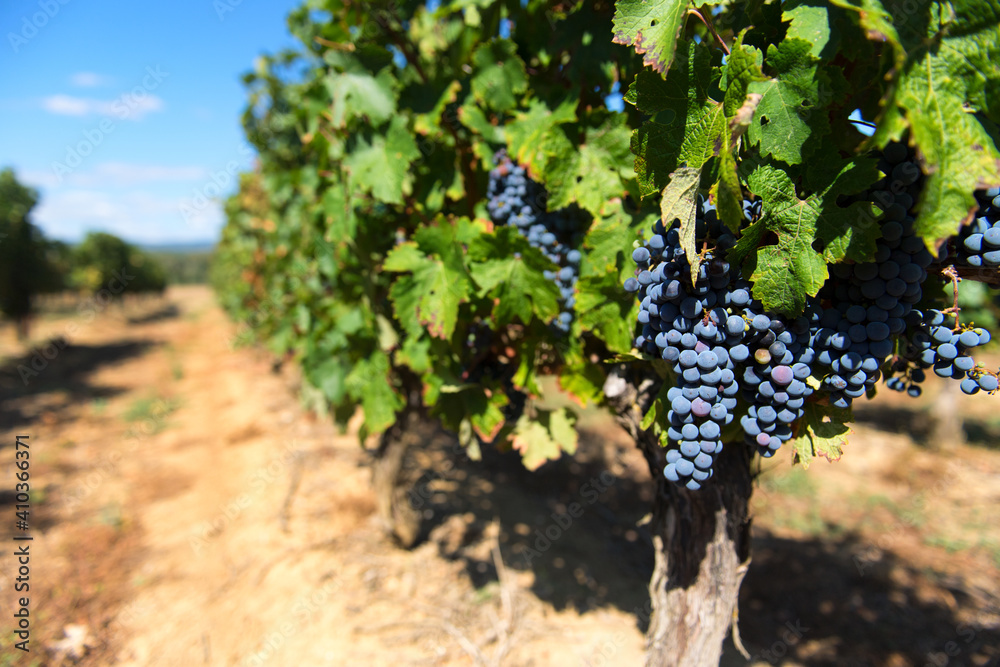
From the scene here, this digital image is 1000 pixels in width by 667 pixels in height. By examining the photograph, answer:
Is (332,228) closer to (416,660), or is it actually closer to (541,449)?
(541,449)

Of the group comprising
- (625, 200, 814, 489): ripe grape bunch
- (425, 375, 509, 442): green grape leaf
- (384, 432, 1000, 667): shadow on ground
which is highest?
(625, 200, 814, 489): ripe grape bunch

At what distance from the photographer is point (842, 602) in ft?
12.0

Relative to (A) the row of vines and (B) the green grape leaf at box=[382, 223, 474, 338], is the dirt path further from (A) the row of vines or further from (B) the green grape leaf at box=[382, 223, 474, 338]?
(B) the green grape leaf at box=[382, 223, 474, 338]

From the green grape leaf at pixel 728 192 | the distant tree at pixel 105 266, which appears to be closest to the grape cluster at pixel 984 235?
the green grape leaf at pixel 728 192

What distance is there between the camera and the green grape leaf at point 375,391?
3.07m

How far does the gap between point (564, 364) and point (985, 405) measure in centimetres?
1187

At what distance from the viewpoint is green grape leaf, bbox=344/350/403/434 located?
307 centimetres

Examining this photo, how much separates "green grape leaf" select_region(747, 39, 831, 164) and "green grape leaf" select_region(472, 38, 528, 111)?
1372 mm

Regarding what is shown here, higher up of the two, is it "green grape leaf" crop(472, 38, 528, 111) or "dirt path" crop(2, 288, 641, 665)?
"green grape leaf" crop(472, 38, 528, 111)

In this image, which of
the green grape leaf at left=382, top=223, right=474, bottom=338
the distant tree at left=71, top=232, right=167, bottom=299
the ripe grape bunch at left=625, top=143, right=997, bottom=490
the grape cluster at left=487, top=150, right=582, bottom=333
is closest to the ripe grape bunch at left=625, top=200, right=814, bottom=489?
the ripe grape bunch at left=625, top=143, right=997, bottom=490

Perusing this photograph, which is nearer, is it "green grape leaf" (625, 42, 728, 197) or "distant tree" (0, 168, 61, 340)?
"green grape leaf" (625, 42, 728, 197)

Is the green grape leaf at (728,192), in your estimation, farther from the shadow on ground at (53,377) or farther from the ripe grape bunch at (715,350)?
the shadow on ground at (53,377)

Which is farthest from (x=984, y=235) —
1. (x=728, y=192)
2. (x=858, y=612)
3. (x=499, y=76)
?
(x=858, y=612)

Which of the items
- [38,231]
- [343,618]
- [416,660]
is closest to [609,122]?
[416,660]
